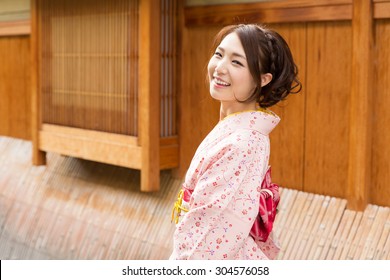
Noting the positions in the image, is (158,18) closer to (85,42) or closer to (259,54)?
(85,42)

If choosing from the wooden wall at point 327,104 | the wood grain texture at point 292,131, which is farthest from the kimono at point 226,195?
the wood grain texture at point 292,131

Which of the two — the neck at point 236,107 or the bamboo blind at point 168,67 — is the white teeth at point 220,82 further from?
the bamboo blind at point 168,67

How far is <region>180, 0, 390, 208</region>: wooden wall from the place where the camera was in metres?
3.51

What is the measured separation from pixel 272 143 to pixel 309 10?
0.81 meters

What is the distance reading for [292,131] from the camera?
155 inches

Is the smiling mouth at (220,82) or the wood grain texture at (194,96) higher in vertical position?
the smiling mouth at (220,82)

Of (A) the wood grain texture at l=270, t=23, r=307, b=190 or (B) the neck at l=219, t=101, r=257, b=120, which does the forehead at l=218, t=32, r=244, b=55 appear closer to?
(B) the neck at l=219, t=101, r=257, b=120

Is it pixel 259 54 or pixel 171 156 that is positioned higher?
pixel 259 54

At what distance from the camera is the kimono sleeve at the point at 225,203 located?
194cm

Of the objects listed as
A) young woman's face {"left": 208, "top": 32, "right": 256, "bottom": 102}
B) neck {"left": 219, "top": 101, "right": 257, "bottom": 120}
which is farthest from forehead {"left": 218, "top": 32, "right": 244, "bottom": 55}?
neck {"left": 219, "top": 101, "right": 257, "bottom": 120}

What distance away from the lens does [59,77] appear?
5309 mm

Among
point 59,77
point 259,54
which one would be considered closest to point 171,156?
point 59,77

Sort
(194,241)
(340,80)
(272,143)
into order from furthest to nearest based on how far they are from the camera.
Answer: (272,143), (340,80), (194,241)

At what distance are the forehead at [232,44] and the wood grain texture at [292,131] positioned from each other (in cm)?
183
